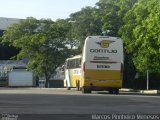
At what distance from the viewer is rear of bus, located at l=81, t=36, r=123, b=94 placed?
36.4m

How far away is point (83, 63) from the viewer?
1444 inches

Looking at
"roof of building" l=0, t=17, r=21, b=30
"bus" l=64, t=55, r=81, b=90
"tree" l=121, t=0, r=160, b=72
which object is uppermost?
"roof of building" l=0, t=17, r=21, b=30

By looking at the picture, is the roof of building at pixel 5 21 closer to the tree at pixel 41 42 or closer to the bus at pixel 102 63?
the tree at pixel 41 42

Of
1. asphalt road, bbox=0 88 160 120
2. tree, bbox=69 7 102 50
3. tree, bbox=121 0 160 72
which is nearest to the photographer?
asphalt road, bbox=0 88 160 120

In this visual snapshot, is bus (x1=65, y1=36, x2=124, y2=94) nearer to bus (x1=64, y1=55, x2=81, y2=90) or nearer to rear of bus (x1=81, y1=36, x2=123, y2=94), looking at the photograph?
rear of bus (x1=81, y1=36, x2=123, y2=94)

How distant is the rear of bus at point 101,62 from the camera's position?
119 feet

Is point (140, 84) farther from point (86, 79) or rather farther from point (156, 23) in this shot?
point (86, 79)

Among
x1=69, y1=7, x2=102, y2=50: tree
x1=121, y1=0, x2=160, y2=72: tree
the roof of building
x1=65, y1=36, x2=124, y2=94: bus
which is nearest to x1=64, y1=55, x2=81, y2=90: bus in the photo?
x1=65, y1=36, x2=124, y2=94: bus

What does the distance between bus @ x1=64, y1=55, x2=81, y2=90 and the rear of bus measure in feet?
15.1

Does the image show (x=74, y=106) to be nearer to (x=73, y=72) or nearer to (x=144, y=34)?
(x=73, y=72)

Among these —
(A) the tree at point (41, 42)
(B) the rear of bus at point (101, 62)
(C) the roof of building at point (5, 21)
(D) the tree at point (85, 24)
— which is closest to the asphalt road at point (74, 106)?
(B) the rear of bus at point (101, 62)

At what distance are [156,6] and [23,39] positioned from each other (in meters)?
30.8

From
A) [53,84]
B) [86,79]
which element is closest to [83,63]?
[86,79]

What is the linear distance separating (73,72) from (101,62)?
9171 mm
